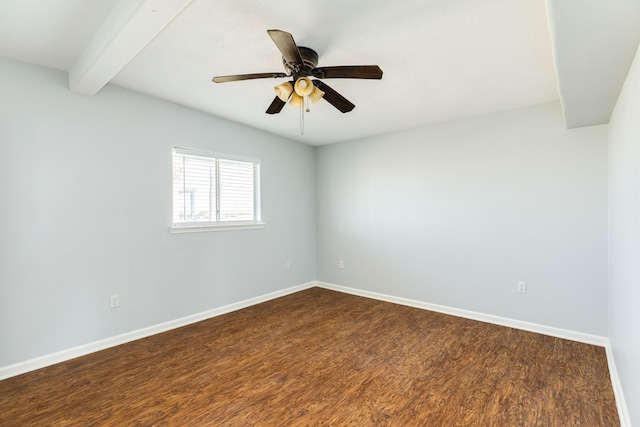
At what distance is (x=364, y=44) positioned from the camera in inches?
80.8

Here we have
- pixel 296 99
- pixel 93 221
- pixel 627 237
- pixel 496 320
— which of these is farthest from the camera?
pixel 496 320

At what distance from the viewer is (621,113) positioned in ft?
6.58

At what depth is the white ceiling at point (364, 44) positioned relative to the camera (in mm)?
1567

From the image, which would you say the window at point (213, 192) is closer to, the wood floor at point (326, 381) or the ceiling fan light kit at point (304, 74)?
the wood floor at point (326, 381)

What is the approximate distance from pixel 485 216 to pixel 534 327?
1.26 meters

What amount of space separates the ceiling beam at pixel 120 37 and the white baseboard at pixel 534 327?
11.3 ft

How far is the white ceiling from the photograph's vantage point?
1.57 m

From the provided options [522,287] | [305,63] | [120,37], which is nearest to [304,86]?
[305,63]

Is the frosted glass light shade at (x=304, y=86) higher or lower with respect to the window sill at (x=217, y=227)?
higher

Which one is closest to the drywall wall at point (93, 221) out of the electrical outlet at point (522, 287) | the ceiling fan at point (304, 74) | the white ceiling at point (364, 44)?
the white ceiling at point (364, 44)

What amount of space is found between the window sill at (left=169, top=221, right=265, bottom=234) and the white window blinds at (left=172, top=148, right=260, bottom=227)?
56 mm

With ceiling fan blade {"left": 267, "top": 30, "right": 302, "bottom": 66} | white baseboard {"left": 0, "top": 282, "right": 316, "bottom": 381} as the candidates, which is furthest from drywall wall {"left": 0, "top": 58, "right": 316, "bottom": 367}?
ceiling fan blade {"left": 267, "top": 30, "right": 302, "bottom": 66}

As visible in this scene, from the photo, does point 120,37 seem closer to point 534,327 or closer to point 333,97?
point 333,97

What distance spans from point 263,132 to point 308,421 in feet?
11.5
